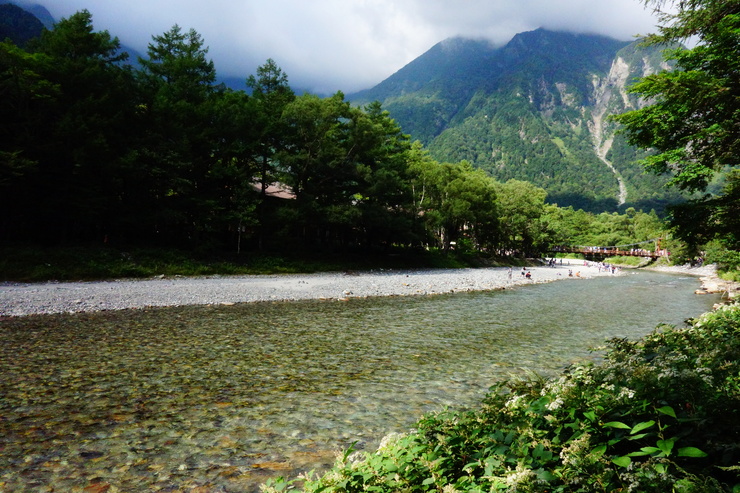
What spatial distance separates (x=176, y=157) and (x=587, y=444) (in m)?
33.8

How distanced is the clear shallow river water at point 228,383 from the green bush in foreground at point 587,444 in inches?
75.7

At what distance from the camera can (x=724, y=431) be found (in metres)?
2.94

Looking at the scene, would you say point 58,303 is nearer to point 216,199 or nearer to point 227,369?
point 227,369

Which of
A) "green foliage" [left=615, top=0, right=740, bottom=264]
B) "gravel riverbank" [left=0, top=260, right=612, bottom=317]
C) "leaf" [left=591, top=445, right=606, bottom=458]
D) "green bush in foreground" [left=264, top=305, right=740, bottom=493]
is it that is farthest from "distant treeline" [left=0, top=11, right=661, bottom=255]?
"leaf" [left=591, top=445, right=606, bottom=458]

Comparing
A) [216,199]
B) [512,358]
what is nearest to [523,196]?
[216,199]

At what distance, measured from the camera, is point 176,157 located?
30422 millimetres

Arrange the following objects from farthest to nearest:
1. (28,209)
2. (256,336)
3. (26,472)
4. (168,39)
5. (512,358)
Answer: (168,39)
(28,209)
(256,336)
(512,358)
(26,472)

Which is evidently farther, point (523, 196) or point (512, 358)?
point (523, 196)

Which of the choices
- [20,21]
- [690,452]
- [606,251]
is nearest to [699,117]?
[690,452]

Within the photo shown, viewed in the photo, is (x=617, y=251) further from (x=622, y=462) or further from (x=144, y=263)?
(x=622, y=462)

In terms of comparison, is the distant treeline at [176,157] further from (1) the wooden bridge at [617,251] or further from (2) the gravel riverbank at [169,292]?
(1) the wooden bridge at [617,251]

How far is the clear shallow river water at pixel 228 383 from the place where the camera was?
5008 millimetres

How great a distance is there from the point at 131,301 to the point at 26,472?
1429 cm

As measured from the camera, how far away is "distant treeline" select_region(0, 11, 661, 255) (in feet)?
85.6
